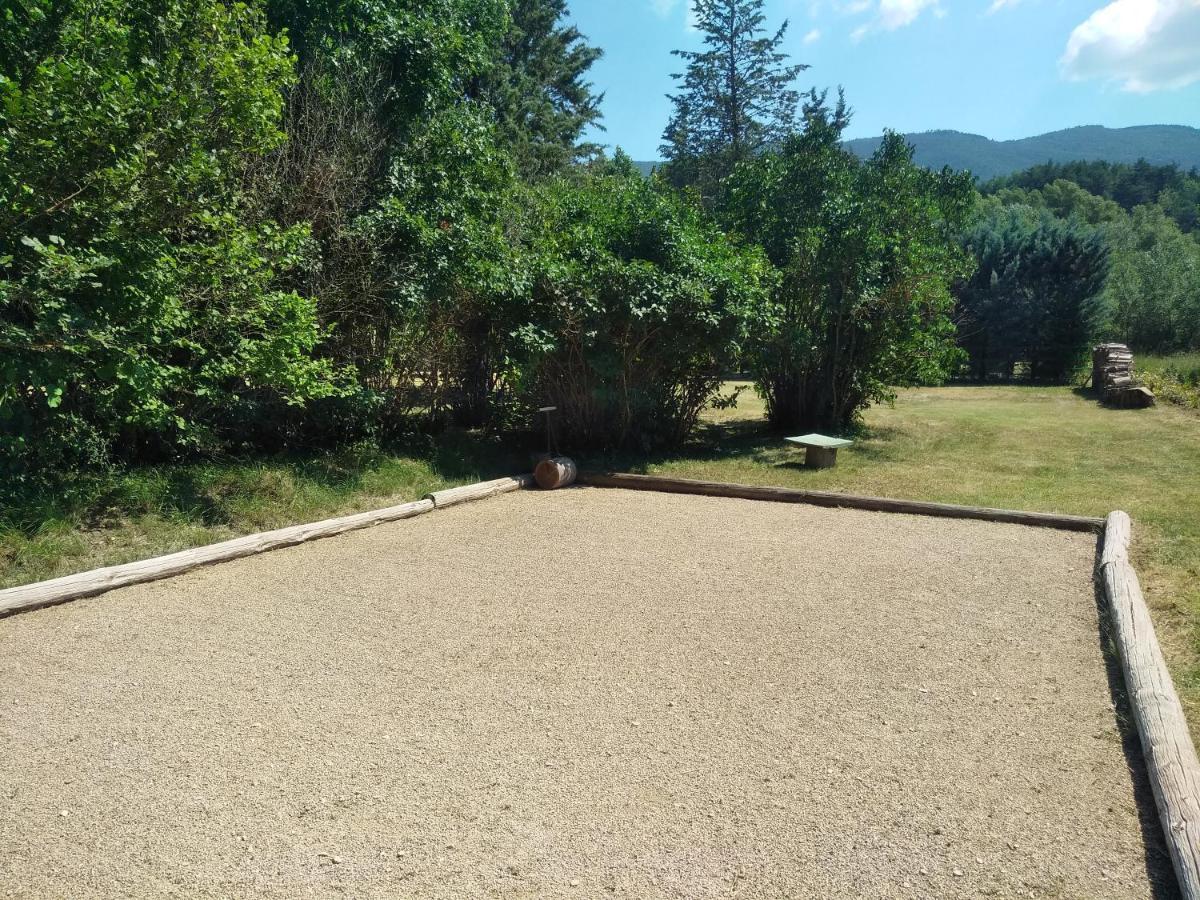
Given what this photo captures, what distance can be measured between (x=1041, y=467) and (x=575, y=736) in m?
7.33

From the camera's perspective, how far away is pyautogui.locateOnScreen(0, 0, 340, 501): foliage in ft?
16.6

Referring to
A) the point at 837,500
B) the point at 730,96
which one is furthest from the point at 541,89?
the point at 837,500

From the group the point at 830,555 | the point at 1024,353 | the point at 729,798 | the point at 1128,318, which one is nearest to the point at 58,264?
the point at 729,798

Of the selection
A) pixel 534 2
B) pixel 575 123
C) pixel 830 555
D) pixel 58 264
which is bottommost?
pixel 830 555

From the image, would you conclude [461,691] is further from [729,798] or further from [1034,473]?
[1034,473]

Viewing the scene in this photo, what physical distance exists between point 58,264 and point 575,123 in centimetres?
2726

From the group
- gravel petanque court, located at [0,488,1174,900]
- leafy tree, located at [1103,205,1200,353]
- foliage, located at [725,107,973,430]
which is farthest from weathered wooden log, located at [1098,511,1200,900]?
leafy tree, located at [1103,205,1200,353]

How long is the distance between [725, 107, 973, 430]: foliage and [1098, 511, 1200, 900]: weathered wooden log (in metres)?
5.90

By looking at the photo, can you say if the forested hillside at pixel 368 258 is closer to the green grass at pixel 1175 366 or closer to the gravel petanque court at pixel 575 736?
the gravel petanque court at pixel 575 736

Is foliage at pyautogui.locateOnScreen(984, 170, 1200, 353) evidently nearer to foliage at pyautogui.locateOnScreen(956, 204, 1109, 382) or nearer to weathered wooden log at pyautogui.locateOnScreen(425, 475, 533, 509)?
foliage at pyautogui.locateOnScreen(956, 204, 1109, 382)

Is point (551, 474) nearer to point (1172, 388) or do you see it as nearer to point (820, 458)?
point (820, 458)

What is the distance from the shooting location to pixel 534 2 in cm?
2794

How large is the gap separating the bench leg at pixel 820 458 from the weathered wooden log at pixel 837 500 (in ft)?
4.18

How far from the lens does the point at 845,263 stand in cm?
1045
